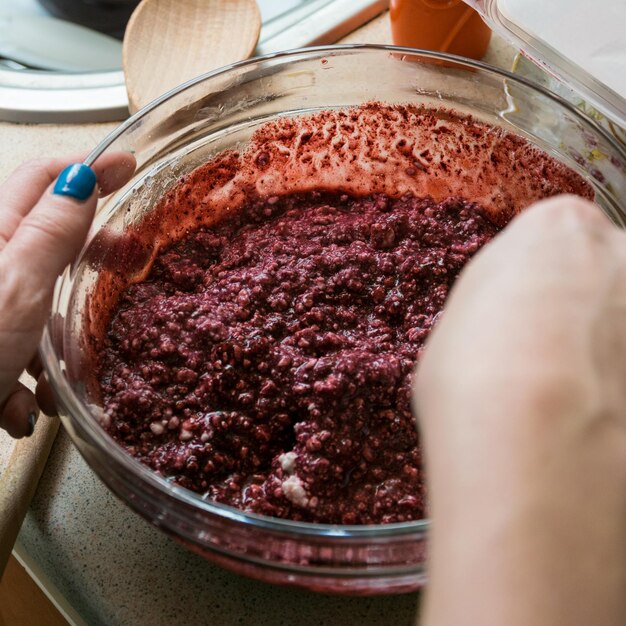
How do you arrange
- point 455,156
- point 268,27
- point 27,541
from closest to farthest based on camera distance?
point 27,541 < point 455,156 < point 268,27

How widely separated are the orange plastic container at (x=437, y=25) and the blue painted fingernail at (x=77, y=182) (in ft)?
2.70

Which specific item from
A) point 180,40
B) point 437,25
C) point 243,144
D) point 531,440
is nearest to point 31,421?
point 243,144

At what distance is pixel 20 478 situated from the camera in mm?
1112

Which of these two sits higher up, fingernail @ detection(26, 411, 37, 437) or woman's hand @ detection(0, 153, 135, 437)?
woman's hand @ detection(0, 153, 135, 437)

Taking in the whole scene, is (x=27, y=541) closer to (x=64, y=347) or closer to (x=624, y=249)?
(x=64, y=347)

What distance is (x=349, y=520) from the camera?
99 cm

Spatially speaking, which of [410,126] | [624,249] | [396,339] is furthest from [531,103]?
[624,249]

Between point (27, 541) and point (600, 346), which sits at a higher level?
point (600, 346)

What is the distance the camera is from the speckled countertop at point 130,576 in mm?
1020

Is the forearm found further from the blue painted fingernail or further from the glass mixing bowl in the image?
the blue painted fingernail

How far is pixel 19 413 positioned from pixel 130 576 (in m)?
0.29

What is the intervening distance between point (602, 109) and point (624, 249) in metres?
0.63

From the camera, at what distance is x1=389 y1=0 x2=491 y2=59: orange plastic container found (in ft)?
4.86

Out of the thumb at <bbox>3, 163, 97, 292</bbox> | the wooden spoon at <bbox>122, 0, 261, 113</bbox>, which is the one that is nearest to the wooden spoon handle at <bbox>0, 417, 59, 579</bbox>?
the thumb at <bbox>3, 163, 97, 292</bbox>
